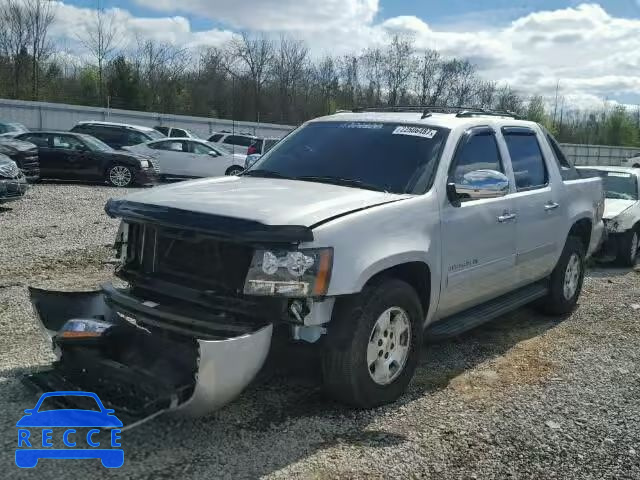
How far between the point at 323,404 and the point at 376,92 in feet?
206

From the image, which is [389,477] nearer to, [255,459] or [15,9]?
[255,459]

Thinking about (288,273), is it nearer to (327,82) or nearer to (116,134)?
(116,134)

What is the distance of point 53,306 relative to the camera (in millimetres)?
4336

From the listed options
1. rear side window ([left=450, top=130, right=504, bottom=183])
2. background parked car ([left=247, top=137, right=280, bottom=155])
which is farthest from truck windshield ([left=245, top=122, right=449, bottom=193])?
background parked car ([left=247, top=137, right=280, bottom=155])

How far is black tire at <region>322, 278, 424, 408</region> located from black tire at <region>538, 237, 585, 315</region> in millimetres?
2903

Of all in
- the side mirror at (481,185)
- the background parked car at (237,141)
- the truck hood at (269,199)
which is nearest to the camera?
the truck hood at (269,199)

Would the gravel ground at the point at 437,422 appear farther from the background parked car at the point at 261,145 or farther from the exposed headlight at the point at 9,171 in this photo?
the background parked car at the point at 261,145

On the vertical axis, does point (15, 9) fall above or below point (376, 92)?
above

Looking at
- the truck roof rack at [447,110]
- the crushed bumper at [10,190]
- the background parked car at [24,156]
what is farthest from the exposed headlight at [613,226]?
the background parked car at [24,156]

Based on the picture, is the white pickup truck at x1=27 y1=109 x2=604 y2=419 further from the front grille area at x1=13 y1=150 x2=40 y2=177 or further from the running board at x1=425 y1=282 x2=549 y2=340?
the front grille area at x1=13 y1=150 x2=40 y2=177

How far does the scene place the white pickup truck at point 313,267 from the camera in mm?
3486

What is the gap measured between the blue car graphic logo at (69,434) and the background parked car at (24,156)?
13.0m

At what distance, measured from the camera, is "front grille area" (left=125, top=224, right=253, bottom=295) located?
367 centimetres

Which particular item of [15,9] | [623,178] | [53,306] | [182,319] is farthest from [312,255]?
[15,9]
